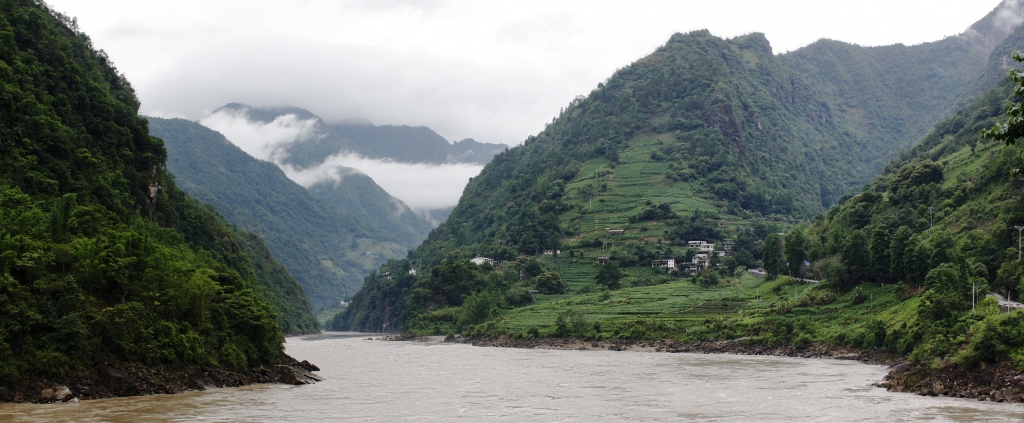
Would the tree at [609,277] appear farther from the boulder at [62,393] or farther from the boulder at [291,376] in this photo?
the boulder at [62,393]

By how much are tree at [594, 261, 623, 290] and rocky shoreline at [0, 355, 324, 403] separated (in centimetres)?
8046

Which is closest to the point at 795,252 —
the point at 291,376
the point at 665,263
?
the point at 665,263

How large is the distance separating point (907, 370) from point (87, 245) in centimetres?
4951

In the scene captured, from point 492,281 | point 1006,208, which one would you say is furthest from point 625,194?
point 1006,208

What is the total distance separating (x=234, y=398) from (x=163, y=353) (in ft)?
17.8

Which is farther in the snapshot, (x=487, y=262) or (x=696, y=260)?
(x=487, y=262)

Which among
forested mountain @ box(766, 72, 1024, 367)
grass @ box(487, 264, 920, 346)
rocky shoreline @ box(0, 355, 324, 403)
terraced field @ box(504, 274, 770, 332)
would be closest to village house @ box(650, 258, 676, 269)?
grass @ box(487, 264, 920, 346)

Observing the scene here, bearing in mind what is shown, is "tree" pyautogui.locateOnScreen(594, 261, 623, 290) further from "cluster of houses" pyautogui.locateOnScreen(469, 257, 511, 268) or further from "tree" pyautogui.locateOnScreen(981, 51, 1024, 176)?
"tree" pyautogui.locateOnScreen(981, 51, 1024, 176)

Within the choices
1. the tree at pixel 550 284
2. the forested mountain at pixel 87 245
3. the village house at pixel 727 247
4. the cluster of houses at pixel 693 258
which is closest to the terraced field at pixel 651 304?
the tree at pixel 550 284

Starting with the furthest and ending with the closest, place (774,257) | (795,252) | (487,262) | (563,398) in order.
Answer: (487,262) < (774,257) < (795,252) < (563,398)

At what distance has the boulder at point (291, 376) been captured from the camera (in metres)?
63.8

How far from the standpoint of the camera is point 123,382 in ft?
165

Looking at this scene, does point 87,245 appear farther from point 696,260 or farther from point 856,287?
point 696,260

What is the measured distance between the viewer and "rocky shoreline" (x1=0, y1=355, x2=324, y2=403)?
45938 mm
